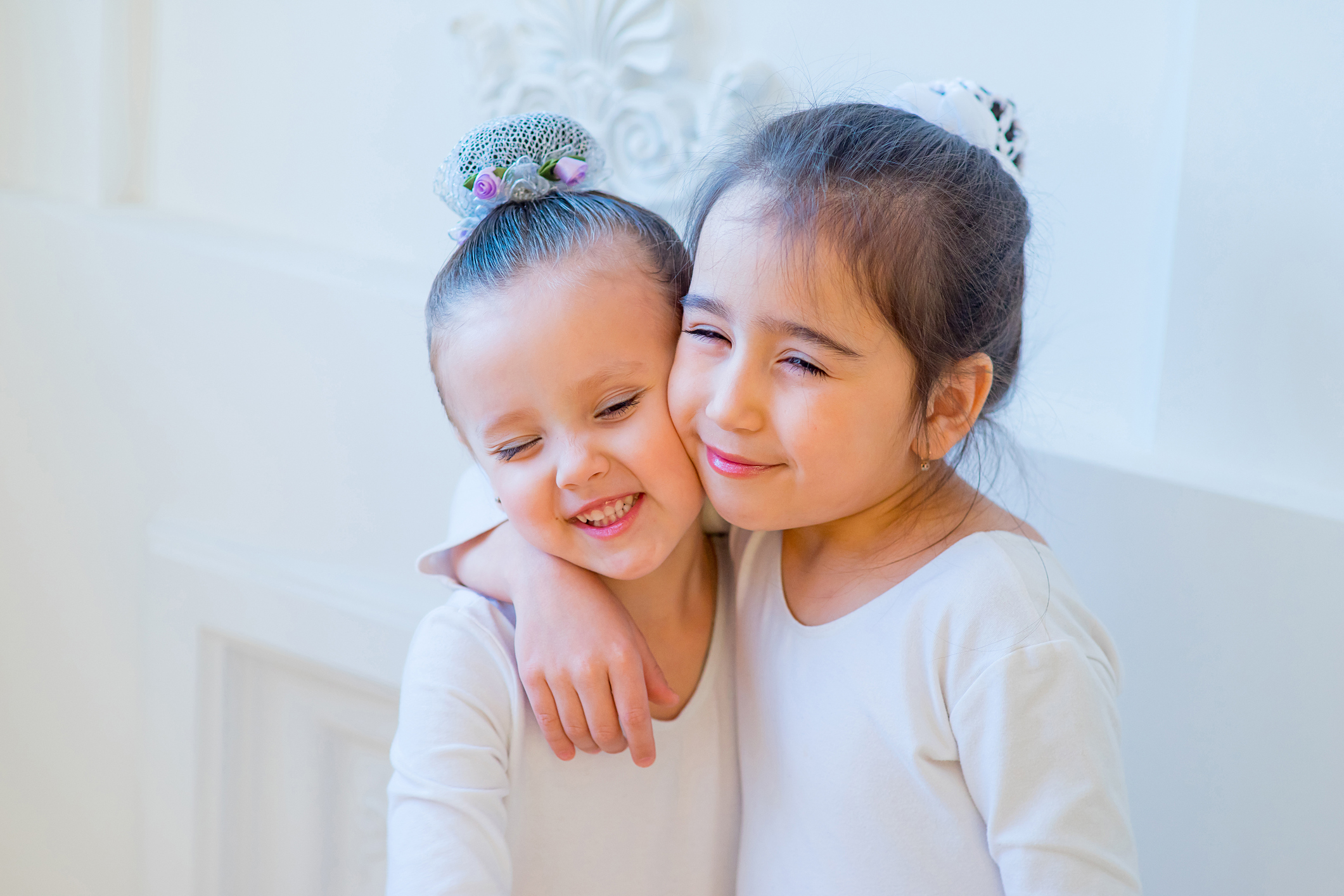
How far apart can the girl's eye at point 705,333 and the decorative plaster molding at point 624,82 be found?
1.37 ft

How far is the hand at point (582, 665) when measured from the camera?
891 millimetres

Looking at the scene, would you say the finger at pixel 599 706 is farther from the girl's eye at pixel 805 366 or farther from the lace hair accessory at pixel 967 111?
the lace hair accessory at pixel 967 111

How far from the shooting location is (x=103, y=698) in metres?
1.76

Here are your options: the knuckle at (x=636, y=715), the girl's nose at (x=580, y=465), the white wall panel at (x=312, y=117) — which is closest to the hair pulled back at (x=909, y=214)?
the girl's nose at (x=580, y=465)

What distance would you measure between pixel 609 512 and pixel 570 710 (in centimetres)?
16

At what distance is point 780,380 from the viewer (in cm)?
82

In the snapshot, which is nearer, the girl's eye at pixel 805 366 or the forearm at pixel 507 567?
the girl's eye at pixel 805 366

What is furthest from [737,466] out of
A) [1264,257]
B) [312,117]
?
[312,117]

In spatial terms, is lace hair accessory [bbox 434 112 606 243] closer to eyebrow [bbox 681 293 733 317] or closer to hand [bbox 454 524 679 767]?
eyebrow [bbox 681 293 733 317]

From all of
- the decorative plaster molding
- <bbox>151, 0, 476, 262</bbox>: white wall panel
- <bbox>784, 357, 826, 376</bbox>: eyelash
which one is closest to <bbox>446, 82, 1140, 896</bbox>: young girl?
<bbox>784, 357, 826, 376</bbox>: eyelash

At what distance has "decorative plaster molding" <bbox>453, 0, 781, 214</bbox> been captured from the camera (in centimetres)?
123

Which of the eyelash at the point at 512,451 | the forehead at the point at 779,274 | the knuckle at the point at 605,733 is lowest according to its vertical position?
the knuckle at the point at 605,733

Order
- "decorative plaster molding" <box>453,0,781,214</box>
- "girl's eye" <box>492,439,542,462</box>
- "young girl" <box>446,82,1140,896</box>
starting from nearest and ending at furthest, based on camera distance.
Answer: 1. "young girl" <box>446,82,1140,896</box>
2. "girl's eye" <box>492,439,542,462</box>
3. "decorative plaster molding" <box>453,0,781,214</box>

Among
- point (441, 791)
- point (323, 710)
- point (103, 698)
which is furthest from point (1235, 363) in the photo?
point (103, 698)
